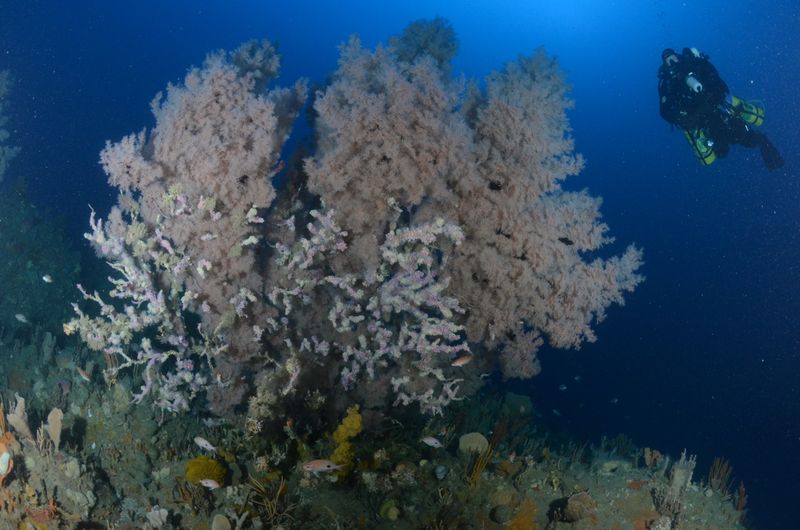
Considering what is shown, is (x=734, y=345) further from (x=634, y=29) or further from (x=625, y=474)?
(x=634, y=29)

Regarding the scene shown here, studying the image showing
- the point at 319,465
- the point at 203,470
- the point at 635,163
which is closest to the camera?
the point at 319,465

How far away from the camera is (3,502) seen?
5191 mm

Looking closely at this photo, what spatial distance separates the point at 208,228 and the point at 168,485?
9.95ft

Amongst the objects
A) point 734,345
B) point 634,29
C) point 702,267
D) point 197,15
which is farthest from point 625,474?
point 634,29

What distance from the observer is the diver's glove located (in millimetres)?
11664

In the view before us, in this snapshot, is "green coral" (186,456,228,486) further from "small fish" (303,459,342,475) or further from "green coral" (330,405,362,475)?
"green coral" (330,405,362,475)

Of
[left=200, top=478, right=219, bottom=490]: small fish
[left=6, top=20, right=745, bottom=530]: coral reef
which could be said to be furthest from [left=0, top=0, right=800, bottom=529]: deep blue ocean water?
[left=200, top=478, right=219, bottom=490]: small fish

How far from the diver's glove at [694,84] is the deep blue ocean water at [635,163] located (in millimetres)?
8005

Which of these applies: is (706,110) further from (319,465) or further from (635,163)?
(635,163)

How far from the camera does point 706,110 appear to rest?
12.1 meters

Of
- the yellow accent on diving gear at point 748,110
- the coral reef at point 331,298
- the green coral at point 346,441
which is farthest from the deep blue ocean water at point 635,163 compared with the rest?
the yellow accent on diving gear at point 748,110

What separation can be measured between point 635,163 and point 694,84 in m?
83.5

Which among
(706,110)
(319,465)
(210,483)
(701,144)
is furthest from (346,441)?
(706,110)

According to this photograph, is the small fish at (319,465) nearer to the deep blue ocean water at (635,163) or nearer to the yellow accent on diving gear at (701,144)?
the deep blue ocean water at (635,163)
